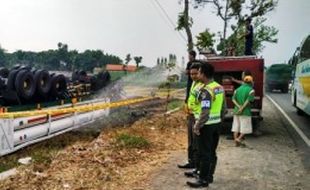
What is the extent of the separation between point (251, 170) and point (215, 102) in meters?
2.01

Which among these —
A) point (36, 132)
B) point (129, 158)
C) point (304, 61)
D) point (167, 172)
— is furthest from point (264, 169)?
point (304, 61)

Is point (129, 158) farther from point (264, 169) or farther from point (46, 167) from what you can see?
point (264, 169)

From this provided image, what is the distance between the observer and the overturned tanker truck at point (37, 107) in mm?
9609

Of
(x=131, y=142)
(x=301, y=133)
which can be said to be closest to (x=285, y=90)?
(x=301, y=133)

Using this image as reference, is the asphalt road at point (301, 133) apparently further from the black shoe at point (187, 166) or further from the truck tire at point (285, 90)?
the truck tire at point (285, 90)

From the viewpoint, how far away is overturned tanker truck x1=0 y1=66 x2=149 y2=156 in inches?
378

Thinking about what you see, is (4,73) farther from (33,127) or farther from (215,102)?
(215,102)

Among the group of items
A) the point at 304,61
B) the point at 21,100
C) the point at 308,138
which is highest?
the point at 304,61

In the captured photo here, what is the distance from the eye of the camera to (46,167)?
26.9 feet

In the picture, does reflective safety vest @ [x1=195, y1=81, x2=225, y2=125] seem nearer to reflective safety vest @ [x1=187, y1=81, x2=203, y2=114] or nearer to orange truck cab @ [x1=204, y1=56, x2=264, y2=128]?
reflective safety vest @ [x1=187, y1=81, x2=203, y2=114]

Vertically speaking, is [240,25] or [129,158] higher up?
[240,25]

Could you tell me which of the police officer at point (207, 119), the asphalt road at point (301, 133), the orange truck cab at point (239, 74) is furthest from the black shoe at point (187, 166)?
the orange truck cab at point (239, 74)

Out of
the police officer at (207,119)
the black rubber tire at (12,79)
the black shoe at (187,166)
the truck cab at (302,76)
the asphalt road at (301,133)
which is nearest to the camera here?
the police officer at (207,119)

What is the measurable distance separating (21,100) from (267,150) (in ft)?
19.0
